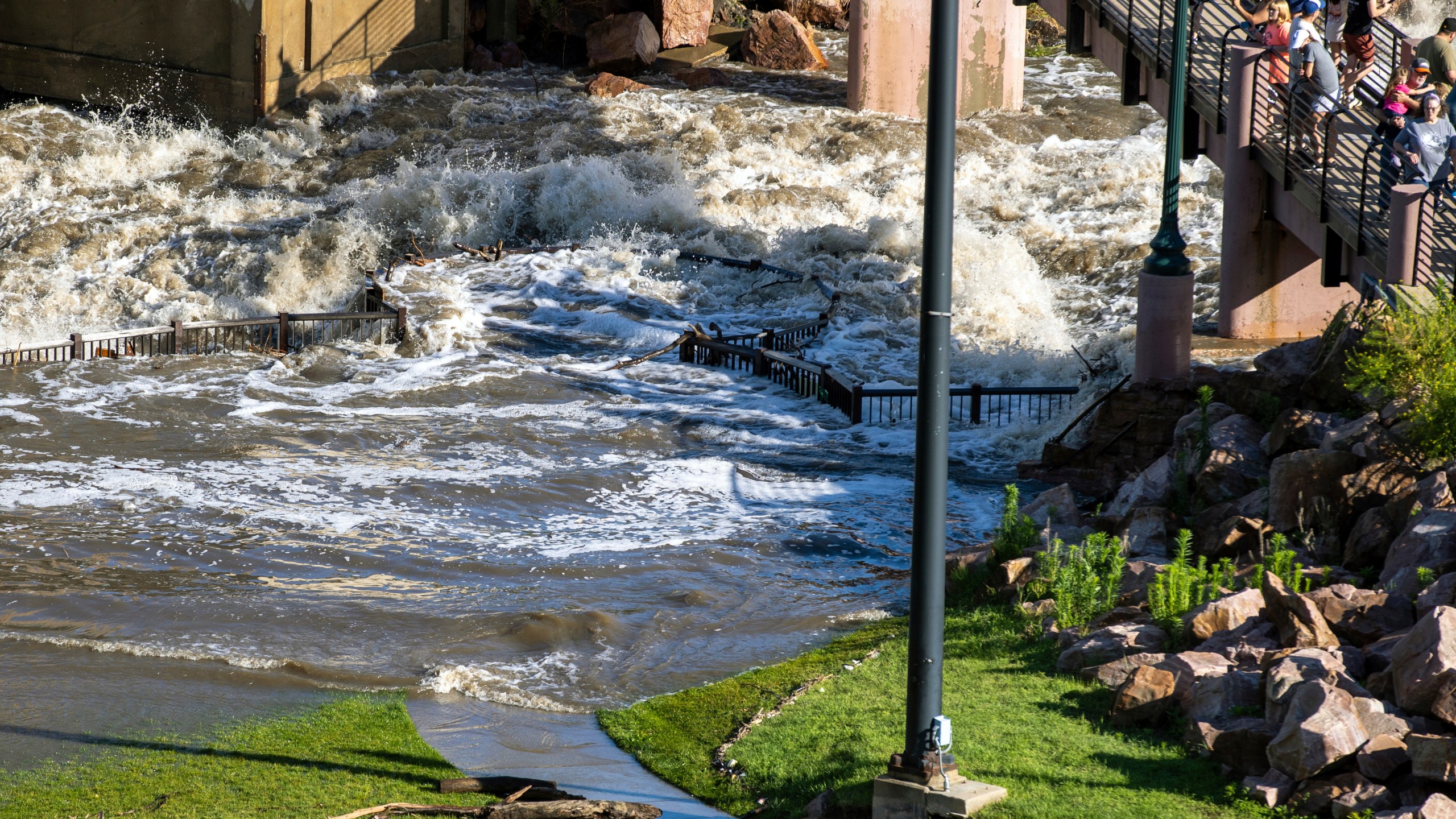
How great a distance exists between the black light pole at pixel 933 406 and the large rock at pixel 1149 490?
18.6 ft

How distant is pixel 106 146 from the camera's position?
111 feet

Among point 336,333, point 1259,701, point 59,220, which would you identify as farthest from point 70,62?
point 1259,701

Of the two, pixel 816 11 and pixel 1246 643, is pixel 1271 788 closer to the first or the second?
pixel 1246 643

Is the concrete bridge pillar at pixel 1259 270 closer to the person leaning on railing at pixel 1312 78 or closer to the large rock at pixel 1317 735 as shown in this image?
the person leaning on railing at pixel 1312 78

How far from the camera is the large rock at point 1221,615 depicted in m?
8.56

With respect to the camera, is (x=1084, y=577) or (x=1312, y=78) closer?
(x=1084, y=577)

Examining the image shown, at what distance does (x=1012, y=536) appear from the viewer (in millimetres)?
11227

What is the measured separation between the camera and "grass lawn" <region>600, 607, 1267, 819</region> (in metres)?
7.11

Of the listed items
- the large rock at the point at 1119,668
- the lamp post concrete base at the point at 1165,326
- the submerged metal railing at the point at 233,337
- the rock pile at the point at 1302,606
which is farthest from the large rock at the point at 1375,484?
the submerged metal railing at the point at 233,337

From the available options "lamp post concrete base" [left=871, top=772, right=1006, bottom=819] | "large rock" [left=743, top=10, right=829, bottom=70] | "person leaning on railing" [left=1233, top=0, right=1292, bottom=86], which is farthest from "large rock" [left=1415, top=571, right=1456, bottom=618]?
"large rock" [left=743, top=10, right=829, bottom=70]

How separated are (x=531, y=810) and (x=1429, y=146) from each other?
33.9ft

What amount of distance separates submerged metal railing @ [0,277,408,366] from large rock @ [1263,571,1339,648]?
15.0 meters

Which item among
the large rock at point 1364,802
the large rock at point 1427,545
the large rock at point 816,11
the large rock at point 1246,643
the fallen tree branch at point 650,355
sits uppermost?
the large rock at point 816,11

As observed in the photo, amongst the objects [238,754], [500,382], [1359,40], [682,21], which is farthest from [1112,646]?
A: [682,21]
